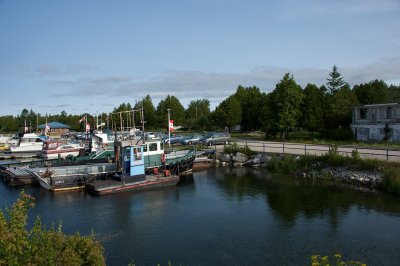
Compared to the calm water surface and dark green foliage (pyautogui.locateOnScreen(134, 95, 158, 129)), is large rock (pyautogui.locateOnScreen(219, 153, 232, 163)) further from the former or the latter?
dark green foliage (pyautogui.locateOnScreen(134, 95, 158, 129))

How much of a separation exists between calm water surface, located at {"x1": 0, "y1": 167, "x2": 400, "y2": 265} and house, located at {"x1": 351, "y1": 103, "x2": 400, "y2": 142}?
18.6 meters

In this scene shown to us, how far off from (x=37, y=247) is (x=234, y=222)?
13.7 meters

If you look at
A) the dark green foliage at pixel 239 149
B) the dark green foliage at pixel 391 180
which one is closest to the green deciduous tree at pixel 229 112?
the dark green foliage at pixel 239 149

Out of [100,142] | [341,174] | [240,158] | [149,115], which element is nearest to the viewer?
[341,174]

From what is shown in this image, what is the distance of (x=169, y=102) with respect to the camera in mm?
88125

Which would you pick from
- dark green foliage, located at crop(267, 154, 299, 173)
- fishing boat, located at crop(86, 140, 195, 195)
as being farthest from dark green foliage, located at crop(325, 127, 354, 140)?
fishing boat, located at crop(86, 140, 195, 195)

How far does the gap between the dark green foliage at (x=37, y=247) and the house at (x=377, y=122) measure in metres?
41.3

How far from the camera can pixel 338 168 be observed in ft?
100

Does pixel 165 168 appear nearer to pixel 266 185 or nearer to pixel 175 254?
pixel 266 185

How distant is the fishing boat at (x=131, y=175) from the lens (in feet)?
86.4

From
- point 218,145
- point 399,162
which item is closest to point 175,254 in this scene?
point 399,162

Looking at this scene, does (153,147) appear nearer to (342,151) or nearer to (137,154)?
(137,154)

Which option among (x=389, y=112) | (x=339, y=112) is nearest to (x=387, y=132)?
(x=389, y=112)

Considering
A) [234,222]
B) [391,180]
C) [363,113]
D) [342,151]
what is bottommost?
[234,222]
